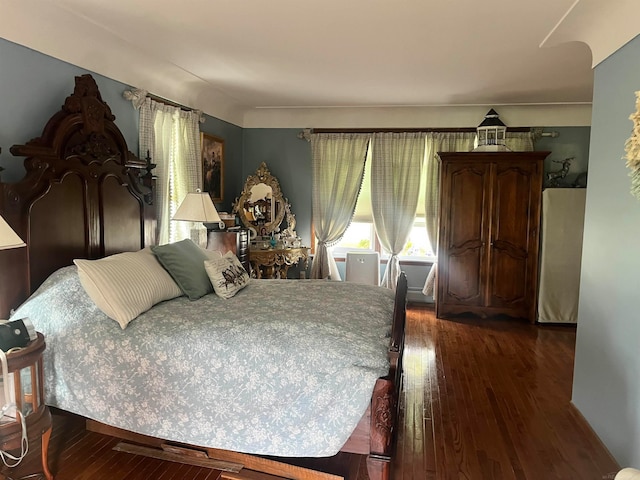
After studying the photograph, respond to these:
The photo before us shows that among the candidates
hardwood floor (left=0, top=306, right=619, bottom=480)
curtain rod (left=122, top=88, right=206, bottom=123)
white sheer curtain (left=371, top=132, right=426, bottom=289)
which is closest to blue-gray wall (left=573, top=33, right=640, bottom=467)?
hardwood floor (left=0, top=306, right=619, bottom=480)

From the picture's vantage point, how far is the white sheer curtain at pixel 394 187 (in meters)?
5.87

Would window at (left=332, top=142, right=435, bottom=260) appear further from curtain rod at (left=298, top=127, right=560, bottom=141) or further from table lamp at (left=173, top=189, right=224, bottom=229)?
table lamp at (left=173, top=189, right=224, bottom=229)

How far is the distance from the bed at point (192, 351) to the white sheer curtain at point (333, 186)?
3081 mm

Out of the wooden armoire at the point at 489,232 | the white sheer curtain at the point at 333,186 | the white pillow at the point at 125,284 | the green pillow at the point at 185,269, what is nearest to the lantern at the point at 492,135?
the wooden armoire at the point at 489,232

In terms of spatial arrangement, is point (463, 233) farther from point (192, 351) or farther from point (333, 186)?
point (192, 351)

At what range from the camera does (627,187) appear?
2467mm

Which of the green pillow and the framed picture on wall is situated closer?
the green pillow

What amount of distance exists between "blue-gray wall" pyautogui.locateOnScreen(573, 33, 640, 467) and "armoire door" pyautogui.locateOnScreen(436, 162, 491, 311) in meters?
2.18

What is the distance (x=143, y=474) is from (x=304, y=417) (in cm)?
95

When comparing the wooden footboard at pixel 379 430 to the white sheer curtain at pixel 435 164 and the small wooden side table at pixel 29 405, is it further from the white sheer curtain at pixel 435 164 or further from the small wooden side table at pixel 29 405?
the white sheer curtain at pixel 435 164

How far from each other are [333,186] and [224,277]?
3175 millimetres

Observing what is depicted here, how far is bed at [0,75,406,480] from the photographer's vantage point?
2139 mm

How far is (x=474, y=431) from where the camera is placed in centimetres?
283

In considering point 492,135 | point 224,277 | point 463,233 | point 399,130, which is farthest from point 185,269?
point 492,135
